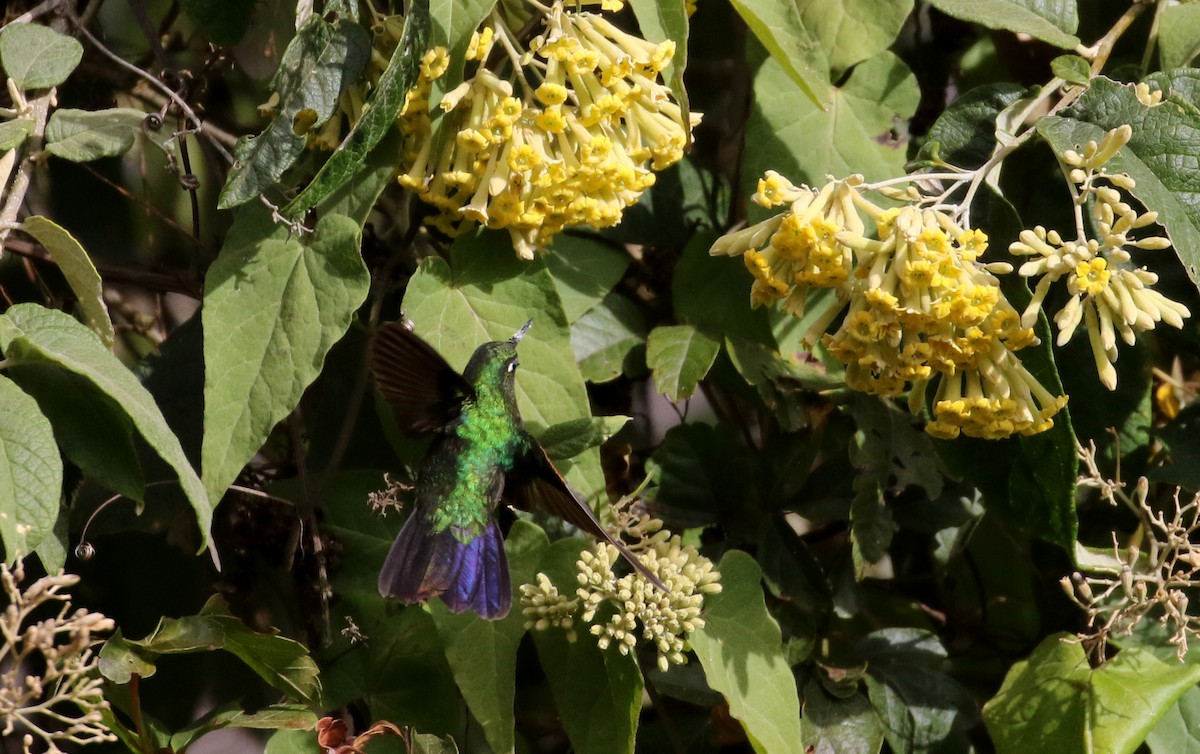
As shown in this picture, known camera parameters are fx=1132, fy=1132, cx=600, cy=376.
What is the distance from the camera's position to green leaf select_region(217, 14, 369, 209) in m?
1.37

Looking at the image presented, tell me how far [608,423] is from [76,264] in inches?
27.0

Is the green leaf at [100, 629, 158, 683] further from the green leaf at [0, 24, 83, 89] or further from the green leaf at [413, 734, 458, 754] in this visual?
the green leaf at [0, 24, 83, 89]

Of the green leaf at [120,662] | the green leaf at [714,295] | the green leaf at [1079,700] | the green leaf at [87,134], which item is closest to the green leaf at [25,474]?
the green leaf at [120,662]

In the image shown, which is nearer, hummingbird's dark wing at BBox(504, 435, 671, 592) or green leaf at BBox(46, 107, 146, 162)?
hummingbird's dark wing at BBox(504, 435, 671, 592)

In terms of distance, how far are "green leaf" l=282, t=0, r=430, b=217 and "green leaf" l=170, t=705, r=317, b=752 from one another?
0.66 m

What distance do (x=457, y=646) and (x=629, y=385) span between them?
67cm

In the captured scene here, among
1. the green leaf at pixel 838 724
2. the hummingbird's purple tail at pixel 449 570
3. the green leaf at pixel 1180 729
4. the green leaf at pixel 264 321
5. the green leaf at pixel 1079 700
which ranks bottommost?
the green leaf at pixel 838 724

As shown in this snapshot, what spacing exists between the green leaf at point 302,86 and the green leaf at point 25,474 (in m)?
0.33

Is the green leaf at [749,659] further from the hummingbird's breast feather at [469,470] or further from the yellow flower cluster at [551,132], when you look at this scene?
the yellow flower cluster at [551,132]

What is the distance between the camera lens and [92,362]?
4.11 ft

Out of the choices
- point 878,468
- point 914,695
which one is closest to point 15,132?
point 878,468

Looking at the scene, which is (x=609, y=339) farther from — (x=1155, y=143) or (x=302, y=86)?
(x=1155, y=143)

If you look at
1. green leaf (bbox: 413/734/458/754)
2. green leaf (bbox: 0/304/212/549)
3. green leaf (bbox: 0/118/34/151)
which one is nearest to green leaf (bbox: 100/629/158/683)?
green leaf (bbox: 0/304/212/549)

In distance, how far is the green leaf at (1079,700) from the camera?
156 cm
